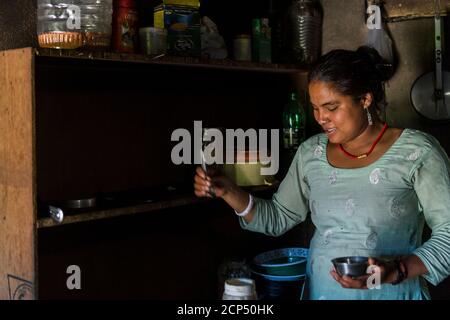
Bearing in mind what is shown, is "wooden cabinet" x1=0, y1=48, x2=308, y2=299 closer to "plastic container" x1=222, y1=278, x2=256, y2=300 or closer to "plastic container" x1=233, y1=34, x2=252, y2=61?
"plastic container" x1=233, y1=34, x2=252, y2=61

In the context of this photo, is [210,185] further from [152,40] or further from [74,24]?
[74,24]

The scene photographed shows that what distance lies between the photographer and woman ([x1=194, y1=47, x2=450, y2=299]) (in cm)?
171

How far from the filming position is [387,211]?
1761 millimetres

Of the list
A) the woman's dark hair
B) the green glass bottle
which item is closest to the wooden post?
the woman's dark hair

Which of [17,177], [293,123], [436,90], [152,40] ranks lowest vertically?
[17,177]

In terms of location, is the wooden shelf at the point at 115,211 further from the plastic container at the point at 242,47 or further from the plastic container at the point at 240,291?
the plastic container at the point at 242,47

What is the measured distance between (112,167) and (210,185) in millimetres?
485

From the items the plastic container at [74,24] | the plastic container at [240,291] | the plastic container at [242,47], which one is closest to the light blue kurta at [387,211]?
the plastic container at [240,291]

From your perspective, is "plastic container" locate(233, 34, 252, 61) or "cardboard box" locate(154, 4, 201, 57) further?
"plastic container" locate(233, 34, 252, 61)

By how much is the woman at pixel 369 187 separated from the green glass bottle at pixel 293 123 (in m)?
0.71

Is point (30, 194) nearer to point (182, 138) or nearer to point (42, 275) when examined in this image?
point (42, 275)

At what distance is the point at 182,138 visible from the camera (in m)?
2.43

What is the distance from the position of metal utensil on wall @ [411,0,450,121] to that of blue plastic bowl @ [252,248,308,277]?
0.83 meters

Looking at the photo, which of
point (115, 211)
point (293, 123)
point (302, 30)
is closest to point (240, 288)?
point (115, 211)
